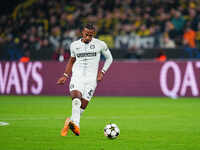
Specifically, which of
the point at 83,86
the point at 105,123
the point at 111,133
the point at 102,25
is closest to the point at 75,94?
the point at 83,86

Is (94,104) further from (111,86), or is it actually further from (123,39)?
(123,39)

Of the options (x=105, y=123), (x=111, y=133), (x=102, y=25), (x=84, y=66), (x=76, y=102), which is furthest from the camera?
(x=102, y=25)

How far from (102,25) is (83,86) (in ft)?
49.4

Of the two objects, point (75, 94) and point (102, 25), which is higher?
point (102, 25)

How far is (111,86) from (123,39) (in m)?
2.81

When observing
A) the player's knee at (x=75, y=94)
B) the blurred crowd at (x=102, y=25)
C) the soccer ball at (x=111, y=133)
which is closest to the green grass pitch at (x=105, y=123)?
the soccer ball at (x=111, y=133)

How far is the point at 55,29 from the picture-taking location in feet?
89.4

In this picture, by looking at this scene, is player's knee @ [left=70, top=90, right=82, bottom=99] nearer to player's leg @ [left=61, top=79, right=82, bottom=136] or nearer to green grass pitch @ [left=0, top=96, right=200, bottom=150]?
player's leg @ [left=61, top=79, right=82, bottom=136]

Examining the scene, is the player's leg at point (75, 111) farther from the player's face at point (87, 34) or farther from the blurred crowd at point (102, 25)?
the blurred crowd at point (102, 25)

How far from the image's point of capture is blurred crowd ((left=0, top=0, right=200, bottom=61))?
81.7ft

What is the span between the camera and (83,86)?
11.6 meters

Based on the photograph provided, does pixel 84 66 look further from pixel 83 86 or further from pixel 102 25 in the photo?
pixel 102 25

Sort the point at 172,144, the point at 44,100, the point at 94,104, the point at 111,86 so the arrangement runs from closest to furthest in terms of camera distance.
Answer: the point at 172,144 < the point at 94,104 < the point at 44,100 < the point at 111,86

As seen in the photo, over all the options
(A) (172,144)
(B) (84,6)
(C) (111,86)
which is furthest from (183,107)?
(B) (84,6)
